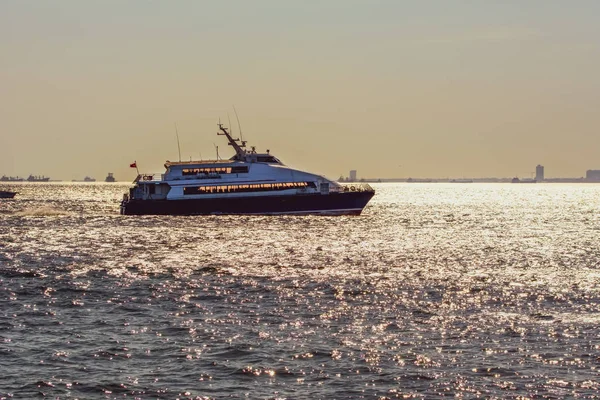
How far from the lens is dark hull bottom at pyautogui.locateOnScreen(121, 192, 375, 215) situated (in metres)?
100

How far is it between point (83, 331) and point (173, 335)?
2989 millimetres

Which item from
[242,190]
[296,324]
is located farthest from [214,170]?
[296,324]

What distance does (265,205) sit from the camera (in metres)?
101

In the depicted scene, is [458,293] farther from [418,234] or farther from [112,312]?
[418,234]

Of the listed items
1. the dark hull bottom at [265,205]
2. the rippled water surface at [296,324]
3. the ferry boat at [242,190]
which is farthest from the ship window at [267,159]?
the rippled water surface at [296,324]

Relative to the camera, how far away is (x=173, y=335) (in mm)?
27422

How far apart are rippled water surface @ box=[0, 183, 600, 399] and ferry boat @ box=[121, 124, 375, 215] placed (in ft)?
132

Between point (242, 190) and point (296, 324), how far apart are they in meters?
71.4

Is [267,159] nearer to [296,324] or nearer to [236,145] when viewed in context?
[236,145]

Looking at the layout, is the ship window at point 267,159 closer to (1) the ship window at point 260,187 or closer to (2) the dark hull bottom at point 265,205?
(1) the ship window at point 260,187

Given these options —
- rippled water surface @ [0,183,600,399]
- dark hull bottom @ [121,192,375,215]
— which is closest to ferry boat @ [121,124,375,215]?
dark hull bottom @ [121,192,375,215]

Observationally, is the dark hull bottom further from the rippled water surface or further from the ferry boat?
the rippled water surface

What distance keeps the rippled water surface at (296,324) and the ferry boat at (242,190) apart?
40.4 meters

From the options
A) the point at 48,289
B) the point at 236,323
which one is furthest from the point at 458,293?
the point at 48,289
